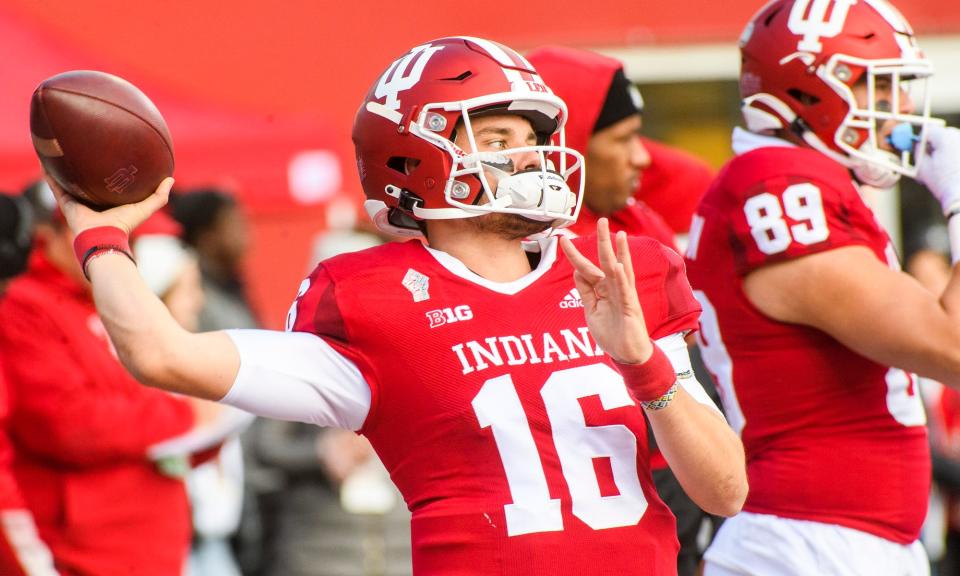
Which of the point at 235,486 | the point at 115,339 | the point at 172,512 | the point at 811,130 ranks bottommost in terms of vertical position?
the point at 235,486

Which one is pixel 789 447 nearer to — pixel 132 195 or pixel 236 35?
pixel 132 195

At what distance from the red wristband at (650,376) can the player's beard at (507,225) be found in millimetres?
426

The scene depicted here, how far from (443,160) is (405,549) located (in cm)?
364

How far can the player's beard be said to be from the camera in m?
2.83

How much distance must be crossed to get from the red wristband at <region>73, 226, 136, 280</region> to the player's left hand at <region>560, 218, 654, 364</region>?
761 mm

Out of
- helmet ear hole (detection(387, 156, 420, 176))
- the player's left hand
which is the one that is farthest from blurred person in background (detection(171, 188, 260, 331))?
the player's left hand

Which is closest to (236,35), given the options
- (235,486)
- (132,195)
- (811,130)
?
(235,486)

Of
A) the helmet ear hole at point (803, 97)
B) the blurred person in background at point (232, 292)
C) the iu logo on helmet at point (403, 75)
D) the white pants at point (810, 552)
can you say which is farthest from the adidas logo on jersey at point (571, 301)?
the blurred person in background at point (232, 292)

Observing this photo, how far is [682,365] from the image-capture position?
2.77m

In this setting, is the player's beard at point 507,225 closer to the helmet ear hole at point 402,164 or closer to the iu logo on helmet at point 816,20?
the helmet ear hole at point 402,164

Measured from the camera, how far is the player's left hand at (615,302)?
246 centimetres

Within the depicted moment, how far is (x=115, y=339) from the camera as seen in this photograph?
2471 millimetres

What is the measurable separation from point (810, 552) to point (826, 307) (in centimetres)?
57

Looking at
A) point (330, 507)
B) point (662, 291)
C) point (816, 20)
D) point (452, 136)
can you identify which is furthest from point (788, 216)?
point (330, 507)
